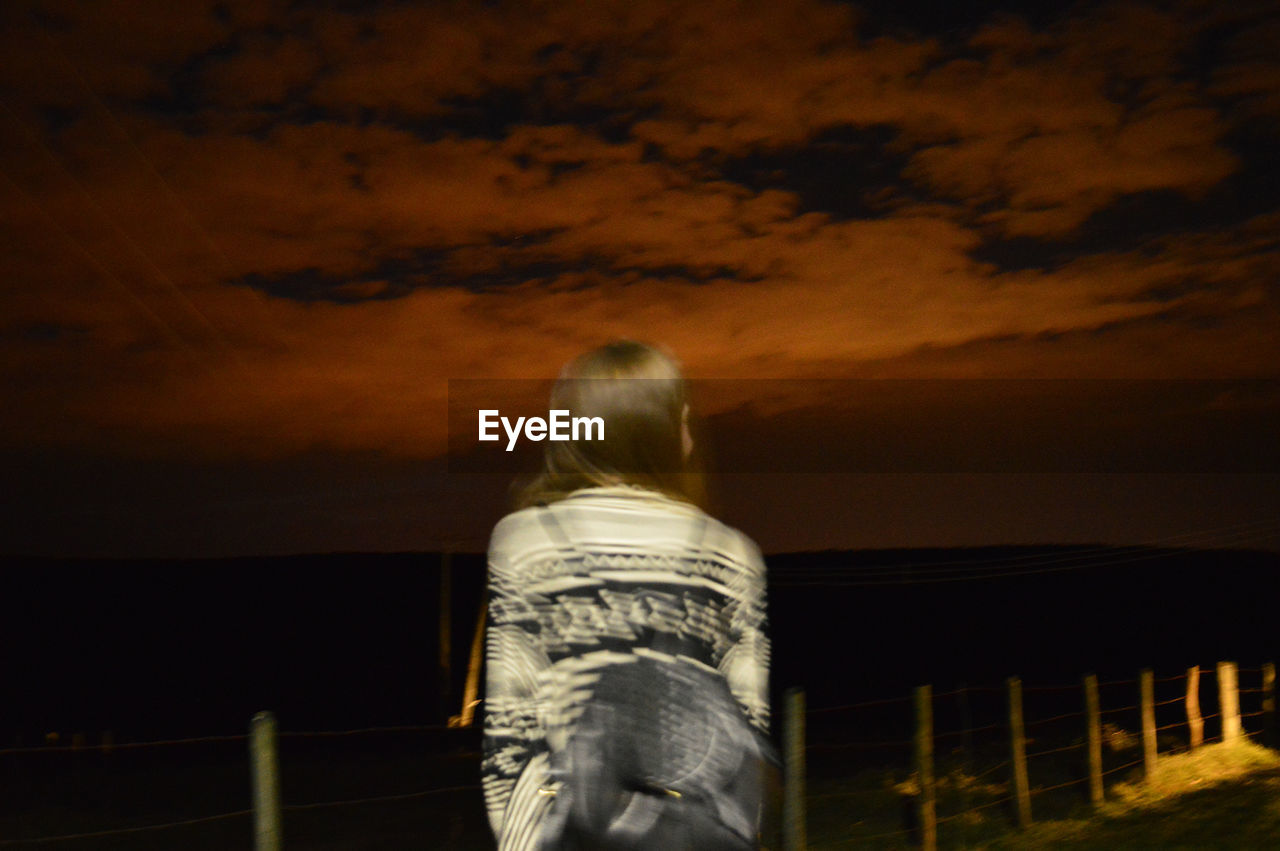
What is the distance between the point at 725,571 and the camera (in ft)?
5.36

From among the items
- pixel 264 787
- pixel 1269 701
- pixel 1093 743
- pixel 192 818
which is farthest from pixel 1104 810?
pixel 192 818

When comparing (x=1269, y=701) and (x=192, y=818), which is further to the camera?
(x=192, y=818)

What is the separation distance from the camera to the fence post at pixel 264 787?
3.98 meters

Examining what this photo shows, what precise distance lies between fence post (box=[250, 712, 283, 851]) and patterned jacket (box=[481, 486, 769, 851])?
269 centimetres

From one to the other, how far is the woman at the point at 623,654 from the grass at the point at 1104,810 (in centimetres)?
515

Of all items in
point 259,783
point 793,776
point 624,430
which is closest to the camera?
point 624,430

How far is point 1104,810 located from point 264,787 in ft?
22.4

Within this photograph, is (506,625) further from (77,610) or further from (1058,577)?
(1058,577)

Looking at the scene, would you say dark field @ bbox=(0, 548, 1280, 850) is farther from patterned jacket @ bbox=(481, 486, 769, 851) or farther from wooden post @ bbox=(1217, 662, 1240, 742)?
patterned jacket @ bbox=(481, 486, 769, 851)

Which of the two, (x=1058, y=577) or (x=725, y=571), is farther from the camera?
(x=1058, y=577)

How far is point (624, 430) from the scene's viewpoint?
1.67 m

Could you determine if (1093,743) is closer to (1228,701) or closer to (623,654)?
(1228,701)

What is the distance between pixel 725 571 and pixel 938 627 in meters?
55.5

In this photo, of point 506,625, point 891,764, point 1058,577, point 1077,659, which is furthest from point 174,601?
point 506,625
